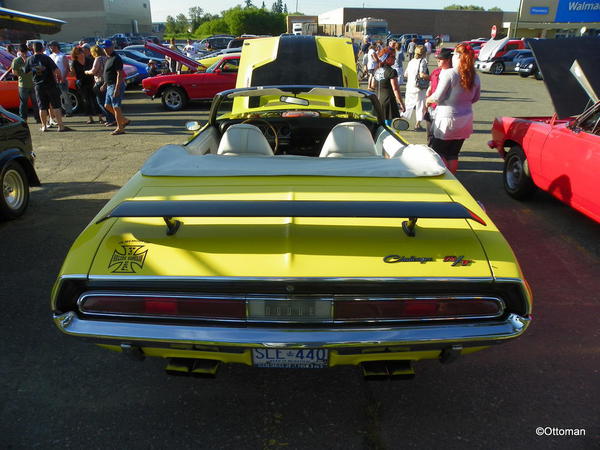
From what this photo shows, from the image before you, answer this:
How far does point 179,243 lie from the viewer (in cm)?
212

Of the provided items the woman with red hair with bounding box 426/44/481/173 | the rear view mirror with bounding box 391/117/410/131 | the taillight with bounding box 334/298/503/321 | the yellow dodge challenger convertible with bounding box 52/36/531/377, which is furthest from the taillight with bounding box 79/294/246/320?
the woman with red hair with bounding box 426/44/481/173

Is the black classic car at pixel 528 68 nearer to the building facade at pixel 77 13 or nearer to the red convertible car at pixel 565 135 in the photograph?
the red convertible car at pixel 565 135

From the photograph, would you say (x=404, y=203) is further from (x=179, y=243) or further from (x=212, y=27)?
(x=212, y=27)

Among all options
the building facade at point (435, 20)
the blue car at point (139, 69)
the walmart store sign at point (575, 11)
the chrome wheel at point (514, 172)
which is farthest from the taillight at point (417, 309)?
the building facade at point (435, 20)

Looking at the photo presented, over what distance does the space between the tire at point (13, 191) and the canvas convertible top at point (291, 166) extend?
2934 millimetres

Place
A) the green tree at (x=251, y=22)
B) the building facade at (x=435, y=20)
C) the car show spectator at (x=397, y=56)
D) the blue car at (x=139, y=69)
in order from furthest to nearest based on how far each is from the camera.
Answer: the building facade at (x=435, y=20)
the green tree at (x=251, y=22)
the blue car at (x=139, y=69)
the car show spectator at (x=397, y=56)

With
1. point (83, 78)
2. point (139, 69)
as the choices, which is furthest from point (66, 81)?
point (139, 69)

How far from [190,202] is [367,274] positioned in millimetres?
876

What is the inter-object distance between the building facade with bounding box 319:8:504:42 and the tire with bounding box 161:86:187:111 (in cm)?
6928

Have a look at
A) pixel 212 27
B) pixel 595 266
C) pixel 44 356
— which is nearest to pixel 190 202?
pixel 44 356

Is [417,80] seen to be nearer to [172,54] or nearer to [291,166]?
[291,166]

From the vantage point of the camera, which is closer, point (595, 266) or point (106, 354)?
point (106, 354)

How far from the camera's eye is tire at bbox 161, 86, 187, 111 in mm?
12711

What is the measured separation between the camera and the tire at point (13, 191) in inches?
197
